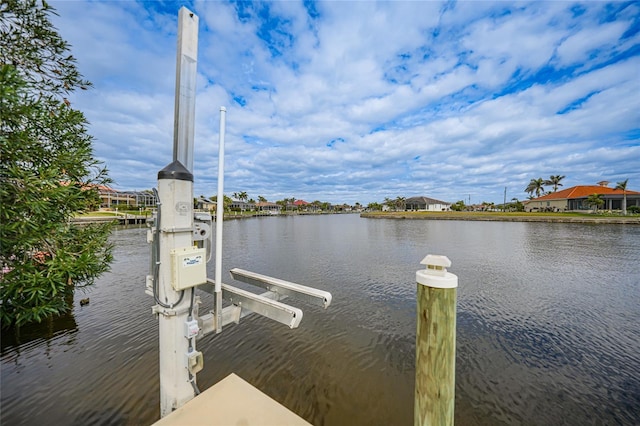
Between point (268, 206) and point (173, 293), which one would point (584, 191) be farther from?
point (268, 206)

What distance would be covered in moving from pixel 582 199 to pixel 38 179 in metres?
76.0

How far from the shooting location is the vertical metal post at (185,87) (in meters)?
2.48

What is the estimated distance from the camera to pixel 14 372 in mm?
3805

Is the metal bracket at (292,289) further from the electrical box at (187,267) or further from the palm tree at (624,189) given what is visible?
the palm tree at (624,189)

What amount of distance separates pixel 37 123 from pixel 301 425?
6126mm

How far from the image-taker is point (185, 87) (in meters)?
2.51

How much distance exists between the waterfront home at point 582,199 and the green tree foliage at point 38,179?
2867 inches

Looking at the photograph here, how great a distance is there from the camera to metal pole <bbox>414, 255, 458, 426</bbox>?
74.2 inches

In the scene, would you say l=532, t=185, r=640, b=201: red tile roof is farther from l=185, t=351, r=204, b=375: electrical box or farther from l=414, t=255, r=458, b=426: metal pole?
l=185, t=351, r=204, b=375: electrical box

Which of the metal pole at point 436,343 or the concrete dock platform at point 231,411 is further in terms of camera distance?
the concrete dock platform at point 231,411

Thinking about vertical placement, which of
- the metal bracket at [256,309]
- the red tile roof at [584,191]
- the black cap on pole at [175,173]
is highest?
the red tile roof at [584,191]

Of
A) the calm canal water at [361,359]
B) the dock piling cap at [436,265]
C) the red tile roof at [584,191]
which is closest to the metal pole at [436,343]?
the dock piling cap at [436,265]

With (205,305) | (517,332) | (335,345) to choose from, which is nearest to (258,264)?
(205,305)

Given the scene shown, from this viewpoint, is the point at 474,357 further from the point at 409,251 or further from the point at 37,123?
the point at 409,251
